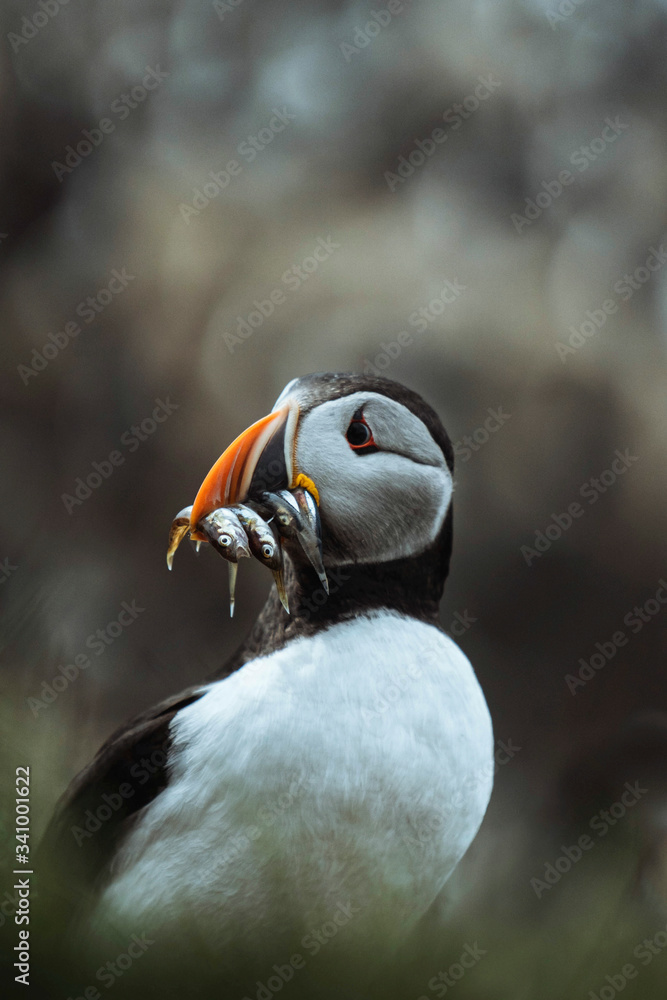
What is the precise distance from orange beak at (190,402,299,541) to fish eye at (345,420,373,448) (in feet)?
0.28

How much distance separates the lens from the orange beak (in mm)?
1125

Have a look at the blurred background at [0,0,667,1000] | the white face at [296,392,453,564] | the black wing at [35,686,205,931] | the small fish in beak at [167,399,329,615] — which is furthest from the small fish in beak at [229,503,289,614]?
the blurred background at [0,0,667,1000]

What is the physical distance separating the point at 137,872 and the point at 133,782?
0.12 meters

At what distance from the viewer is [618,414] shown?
2.44 m

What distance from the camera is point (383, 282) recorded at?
2492mm

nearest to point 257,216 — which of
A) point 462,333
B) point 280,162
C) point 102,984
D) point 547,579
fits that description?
point 280,162

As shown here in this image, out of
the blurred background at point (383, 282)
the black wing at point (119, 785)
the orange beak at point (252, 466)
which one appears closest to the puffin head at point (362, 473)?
the orange beak at point (252, 466)

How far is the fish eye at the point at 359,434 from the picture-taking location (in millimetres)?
1247

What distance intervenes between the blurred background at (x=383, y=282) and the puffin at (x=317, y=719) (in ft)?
3.46

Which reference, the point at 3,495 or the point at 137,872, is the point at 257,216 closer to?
the point at 3,495

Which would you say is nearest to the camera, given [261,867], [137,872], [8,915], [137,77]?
[8,915]

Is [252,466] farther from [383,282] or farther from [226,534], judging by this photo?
[383,282]

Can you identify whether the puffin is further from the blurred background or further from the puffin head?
the blurred background

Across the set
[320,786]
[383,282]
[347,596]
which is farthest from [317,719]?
[383,282]
